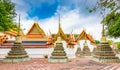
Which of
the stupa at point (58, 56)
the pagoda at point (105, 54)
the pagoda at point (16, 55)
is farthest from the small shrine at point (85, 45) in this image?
the pagoda at point (16, 55)

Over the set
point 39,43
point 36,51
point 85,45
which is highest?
point 39,43

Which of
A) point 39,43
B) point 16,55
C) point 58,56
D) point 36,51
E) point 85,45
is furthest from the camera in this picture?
point 85,45

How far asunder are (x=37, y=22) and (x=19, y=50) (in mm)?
9616

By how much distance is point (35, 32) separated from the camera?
95.1 ft

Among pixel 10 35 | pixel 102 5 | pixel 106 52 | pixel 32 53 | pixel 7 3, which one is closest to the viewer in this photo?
pixel 102 5

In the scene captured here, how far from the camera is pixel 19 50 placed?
65.8 ft

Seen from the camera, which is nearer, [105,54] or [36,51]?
[105,54]

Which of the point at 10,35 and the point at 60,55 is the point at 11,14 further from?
the point at 10,35

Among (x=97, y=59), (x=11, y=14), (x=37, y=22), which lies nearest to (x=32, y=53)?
(x=37, y=22)

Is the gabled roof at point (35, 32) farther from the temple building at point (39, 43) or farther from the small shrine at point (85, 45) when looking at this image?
the small shrine at point (85, 45)

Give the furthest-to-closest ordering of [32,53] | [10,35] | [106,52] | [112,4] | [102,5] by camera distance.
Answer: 1. [10,35]
2. [32,53]
3. [106,52]
4. [112,4]
5. [102,5]

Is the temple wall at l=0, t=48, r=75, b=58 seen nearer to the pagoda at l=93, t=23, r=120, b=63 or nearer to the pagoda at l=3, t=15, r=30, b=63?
the pagoda at l=3, t=15, r=30, b=63

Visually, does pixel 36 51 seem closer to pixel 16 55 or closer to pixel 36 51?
pixel 36 51

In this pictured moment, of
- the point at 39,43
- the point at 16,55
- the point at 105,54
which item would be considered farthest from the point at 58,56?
the point at 39,43
